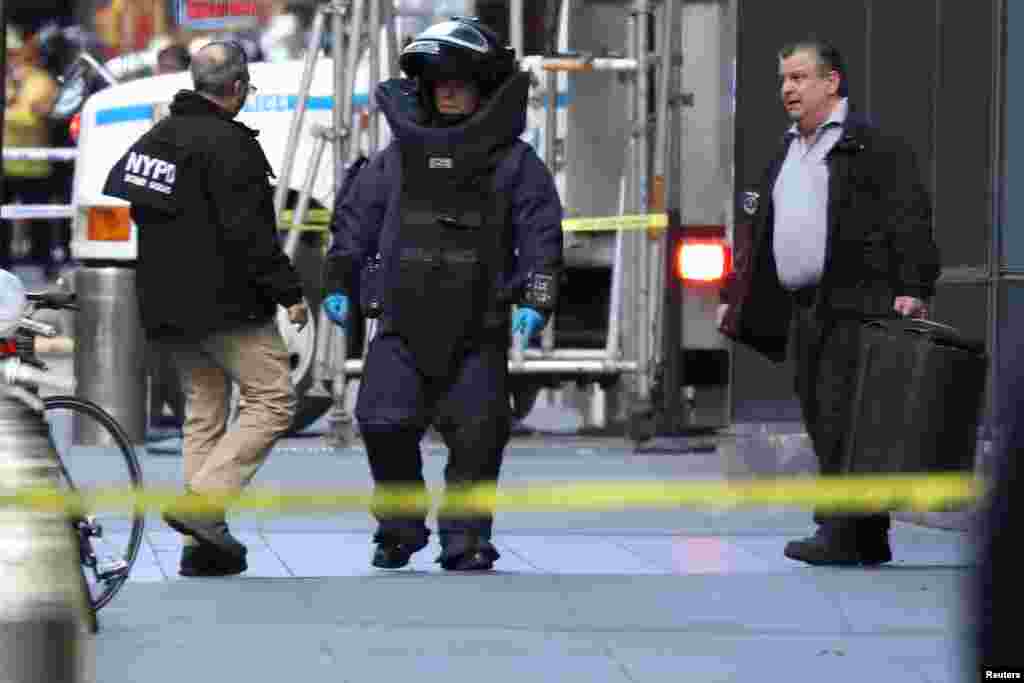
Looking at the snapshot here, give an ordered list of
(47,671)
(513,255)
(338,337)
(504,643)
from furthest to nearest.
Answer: (338,337) → (513,255) → (504,643) → (47,671)

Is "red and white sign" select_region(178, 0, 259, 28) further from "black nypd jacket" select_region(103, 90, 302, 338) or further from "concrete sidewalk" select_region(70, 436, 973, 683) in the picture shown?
"black nypd jacket" select_region(103, 90, 302, 338)

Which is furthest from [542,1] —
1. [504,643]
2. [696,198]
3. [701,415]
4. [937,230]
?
[504,643]

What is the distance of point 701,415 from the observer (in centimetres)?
1454

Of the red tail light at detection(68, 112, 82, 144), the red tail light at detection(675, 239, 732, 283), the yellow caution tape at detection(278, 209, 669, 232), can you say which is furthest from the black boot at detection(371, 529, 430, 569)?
the red tail light at detection(68, 112, 82, 144)

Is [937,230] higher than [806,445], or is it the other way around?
[937,230]

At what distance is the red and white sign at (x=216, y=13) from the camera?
12.8 metres

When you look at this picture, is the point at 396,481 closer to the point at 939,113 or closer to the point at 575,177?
the point at 939,113

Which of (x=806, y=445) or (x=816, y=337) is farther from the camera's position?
(x=806, y=445)

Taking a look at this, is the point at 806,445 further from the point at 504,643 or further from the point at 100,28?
the point at 100,28

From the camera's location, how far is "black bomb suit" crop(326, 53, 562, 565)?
909cm

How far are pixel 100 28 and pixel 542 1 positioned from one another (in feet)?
8.58

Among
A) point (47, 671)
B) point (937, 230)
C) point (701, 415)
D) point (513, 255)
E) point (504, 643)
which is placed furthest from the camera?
point (701, 415)

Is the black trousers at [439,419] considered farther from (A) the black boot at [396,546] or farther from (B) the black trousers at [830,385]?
(B) the black trousers at [830,385]

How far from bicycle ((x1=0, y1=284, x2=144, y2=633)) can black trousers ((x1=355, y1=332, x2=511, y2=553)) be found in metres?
0.98
